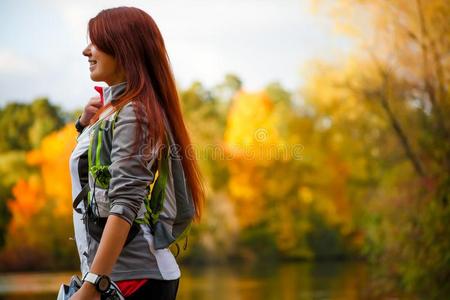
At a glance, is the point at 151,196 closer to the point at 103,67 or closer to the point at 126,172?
the point at 126,172

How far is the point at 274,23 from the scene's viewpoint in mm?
24203

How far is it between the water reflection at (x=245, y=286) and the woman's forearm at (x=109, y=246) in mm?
9419

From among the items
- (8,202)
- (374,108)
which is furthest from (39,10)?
(374,108)

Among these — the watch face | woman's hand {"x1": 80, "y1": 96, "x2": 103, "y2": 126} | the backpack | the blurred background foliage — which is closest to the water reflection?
the blurred background foliage

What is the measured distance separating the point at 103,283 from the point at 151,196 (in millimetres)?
221

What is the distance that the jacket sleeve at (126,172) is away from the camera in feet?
4.67

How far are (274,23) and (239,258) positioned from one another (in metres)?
7.31

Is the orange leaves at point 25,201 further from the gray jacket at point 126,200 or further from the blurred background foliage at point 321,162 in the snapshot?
the gray jacket at point 126,200

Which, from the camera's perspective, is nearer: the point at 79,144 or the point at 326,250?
the point at 79,144

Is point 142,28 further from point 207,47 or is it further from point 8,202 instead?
point 207,47

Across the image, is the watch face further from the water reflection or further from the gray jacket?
the water reflection

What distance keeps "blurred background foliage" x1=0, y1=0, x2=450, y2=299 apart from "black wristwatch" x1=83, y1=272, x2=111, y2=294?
0.55 m

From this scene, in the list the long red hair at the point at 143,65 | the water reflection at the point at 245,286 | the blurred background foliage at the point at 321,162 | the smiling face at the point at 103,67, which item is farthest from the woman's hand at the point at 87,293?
the water reflection at the point at 245,286

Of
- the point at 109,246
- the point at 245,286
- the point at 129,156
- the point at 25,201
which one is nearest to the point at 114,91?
the point at 129,156
